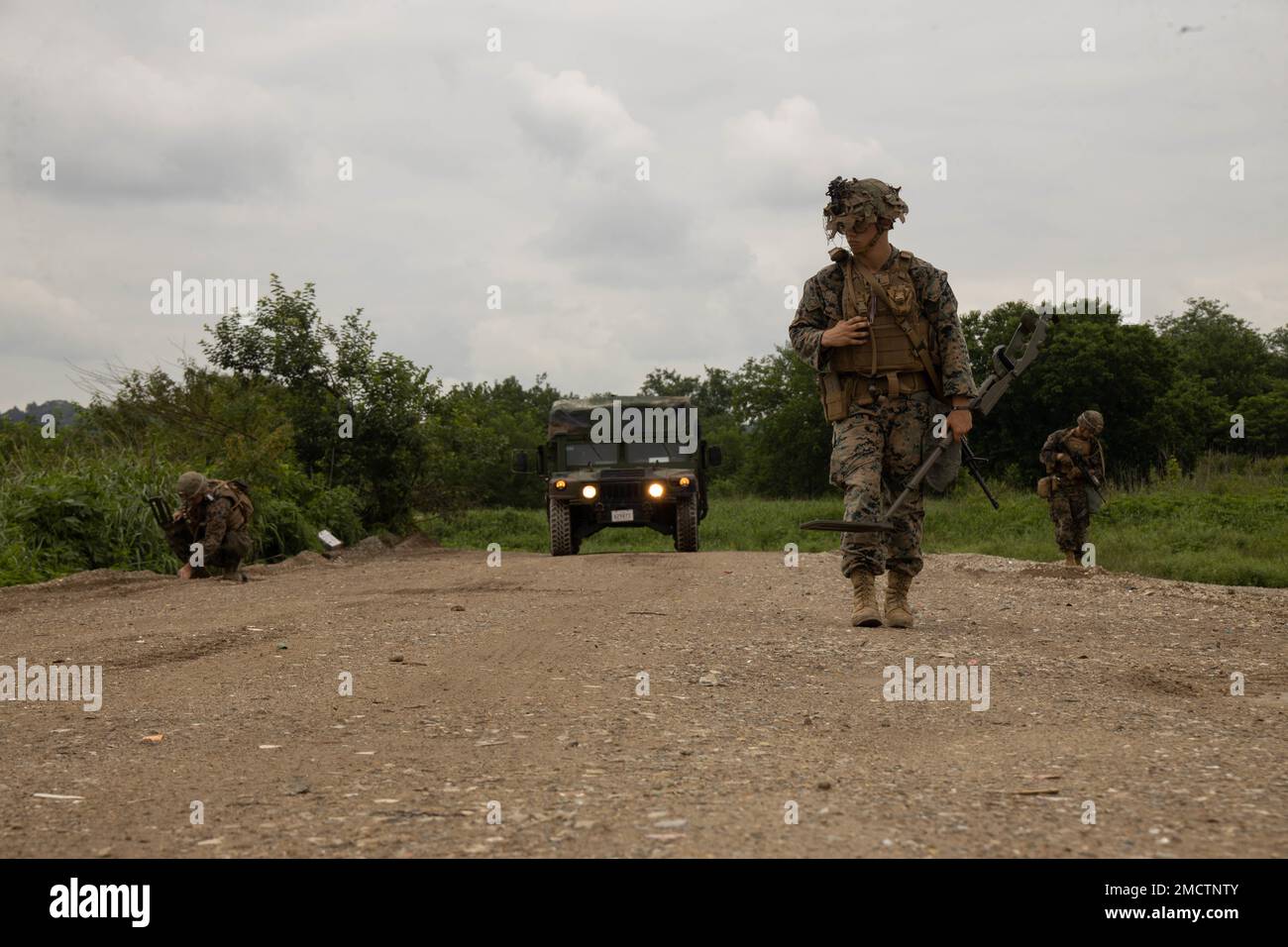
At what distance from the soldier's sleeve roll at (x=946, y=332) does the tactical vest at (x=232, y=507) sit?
7.99 meters

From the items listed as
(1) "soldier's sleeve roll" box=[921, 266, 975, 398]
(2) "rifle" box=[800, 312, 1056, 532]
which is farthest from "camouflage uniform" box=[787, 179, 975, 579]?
(2) "rifle" box=[800, 312, 1056, 532]

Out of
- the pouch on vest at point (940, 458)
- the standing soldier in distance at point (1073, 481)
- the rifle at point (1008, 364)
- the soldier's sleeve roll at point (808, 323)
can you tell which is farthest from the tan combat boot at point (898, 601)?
the standing soldier in distance at point (1073, 481)

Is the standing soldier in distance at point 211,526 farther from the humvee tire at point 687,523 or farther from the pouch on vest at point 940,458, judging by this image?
the pouch on vest at point 940,458

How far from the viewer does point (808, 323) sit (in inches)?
284

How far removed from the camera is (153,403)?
19000 mm

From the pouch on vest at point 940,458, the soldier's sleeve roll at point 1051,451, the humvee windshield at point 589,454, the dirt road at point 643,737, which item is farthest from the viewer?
the humvee windshield at point 589,454

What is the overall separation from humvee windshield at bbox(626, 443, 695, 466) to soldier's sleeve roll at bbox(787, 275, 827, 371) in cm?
1193

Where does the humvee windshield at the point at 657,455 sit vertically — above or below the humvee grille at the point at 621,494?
above

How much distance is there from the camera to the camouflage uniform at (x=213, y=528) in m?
12.5

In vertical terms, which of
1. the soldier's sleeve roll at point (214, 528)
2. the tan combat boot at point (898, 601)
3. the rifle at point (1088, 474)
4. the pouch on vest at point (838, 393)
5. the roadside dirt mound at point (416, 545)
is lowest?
the roadside dirt mound at point (416, 545)

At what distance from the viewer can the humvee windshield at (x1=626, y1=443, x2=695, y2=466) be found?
19.2 m

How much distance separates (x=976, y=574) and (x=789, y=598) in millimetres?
4006
